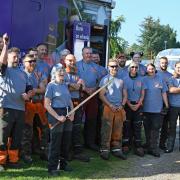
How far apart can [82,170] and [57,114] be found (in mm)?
1042

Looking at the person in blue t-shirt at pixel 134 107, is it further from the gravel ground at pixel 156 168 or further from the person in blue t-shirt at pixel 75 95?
the person in blue t-shirt at pixel 75 95

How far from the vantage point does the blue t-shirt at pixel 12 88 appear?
257 inches

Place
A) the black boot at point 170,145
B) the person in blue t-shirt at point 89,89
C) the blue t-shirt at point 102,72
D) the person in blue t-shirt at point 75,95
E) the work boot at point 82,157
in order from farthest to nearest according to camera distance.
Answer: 1. the black boot at point 170,145
2. the blue t-shirt at point 102,72
3. the person in blue t-shirt at point 89,89
4. the work boot at point 82,157
5. the person in blue t-shirt at point 75,95

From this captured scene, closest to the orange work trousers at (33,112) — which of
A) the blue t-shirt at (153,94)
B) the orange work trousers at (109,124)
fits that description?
the orange work trousers at (109,124)

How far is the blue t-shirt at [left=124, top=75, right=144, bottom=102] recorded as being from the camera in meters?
8.34

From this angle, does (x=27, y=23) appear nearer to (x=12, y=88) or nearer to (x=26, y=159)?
(x=12, y=88)

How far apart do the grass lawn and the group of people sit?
135 millimetres

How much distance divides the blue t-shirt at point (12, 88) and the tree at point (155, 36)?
7756 centimetres

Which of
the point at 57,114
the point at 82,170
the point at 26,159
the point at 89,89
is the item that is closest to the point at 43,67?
the point at 89,89

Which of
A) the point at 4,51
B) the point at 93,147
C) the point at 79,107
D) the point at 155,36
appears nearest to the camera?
the point at 4,51

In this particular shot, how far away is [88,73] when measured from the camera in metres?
8.23

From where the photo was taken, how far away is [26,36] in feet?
25.2

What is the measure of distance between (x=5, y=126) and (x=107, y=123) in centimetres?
204

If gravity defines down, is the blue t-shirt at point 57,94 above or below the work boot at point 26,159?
above
